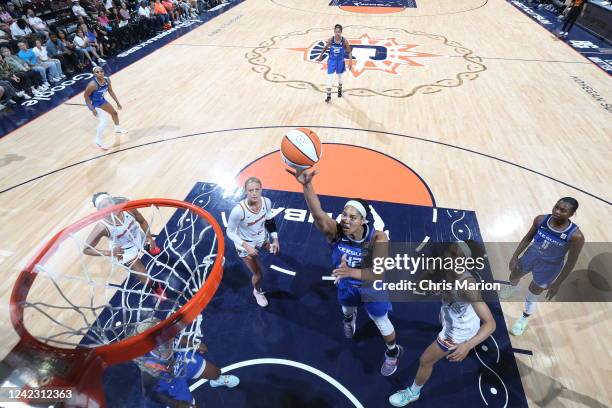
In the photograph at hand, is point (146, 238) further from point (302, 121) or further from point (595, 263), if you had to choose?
point (595, 263)

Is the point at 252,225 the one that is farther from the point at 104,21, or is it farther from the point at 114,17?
the point at 114,17

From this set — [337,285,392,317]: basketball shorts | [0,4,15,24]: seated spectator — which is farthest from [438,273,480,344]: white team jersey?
[0,4,15,24]: seated spectator

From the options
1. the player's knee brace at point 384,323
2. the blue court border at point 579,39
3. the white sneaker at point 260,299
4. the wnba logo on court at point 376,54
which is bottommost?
the blue court border at point 579,39

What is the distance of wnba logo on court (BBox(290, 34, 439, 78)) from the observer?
10.7m

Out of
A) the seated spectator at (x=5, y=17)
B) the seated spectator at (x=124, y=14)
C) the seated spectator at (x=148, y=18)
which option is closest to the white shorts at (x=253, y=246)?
the seated spectator at (x=5, y=17)

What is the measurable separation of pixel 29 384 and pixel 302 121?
6771mm

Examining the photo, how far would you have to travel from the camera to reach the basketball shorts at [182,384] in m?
2.74

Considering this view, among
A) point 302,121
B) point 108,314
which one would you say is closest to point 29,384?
point 108,314

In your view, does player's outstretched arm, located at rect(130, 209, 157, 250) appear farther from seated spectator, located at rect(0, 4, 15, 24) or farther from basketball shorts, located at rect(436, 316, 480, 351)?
seated spectator, located at rect(0, 4, 15, 24)

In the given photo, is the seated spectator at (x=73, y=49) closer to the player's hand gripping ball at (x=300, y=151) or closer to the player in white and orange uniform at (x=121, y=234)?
the player in white and orange uniform at (x=121, y=234)

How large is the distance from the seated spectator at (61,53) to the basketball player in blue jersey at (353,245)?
10.7m

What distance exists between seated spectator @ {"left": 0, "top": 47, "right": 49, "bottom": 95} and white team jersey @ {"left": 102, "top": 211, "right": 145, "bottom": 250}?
816cm

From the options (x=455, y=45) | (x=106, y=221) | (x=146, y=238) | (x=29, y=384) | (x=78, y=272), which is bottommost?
(x=455, y=45)

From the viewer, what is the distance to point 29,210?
5621 millimetres
